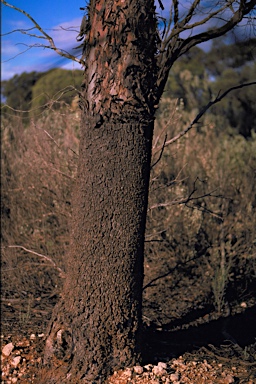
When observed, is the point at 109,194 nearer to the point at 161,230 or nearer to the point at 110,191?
the point at 110,191

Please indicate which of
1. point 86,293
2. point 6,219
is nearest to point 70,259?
point 86,293

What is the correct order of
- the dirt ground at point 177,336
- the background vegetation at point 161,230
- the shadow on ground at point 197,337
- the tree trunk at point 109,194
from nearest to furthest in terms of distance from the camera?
the tree trunk at point 109,194, the dirt ground at point 177,336, the shadow on ground at point 197,337, the background vegetation at point 161,230

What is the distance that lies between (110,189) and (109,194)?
31mm

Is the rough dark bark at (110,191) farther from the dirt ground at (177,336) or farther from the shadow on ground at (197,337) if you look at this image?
the shadow on ground at (197,337)

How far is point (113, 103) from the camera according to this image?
334 cm

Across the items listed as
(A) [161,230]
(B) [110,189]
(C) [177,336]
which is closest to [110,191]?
(B) [110,189]

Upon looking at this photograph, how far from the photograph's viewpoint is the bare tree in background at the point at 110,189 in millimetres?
3344

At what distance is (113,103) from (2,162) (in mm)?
3664

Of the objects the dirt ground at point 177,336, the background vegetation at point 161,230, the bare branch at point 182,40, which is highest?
the bare branch at point 182,40

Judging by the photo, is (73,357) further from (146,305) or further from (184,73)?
(184,73)

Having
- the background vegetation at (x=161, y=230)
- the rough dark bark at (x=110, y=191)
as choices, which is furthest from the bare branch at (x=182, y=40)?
the background vegetation at (x=161, y=230)

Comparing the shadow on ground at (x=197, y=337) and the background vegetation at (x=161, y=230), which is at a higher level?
the background vegetation at (x=161, y=230)

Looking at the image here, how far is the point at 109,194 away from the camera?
132 inches

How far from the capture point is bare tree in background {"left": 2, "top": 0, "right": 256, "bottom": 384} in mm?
3344
